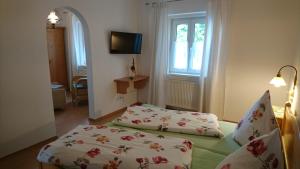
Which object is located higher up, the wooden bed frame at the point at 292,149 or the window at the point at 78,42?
the window at the point at 78,42

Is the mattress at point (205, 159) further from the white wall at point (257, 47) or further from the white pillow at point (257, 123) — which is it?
the white wall at point (257, 47)

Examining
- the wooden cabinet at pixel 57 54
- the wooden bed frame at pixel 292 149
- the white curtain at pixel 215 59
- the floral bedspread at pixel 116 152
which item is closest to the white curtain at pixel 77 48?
the wooden cabinet at pixel 57 54

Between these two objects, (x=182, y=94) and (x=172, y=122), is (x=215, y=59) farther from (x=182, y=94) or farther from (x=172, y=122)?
(x=172, y=122)

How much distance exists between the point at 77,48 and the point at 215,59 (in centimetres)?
402

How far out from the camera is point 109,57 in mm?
3771

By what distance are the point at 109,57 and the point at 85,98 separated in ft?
4.97

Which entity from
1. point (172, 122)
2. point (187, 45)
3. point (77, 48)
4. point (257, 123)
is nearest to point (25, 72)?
point (172, 122)

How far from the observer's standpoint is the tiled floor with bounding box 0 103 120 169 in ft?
7.52

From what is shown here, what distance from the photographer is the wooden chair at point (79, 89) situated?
14.9 feet

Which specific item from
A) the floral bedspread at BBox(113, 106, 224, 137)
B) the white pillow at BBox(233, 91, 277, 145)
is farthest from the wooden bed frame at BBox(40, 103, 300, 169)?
the floral bedspread at BBox(113, 106, 224, 137)

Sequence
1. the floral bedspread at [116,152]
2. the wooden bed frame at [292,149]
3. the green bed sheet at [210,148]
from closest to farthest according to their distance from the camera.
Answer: the wooden bed frame at [292,149], the floral bedspread at [116,152], the green bed sheet at [210,148]

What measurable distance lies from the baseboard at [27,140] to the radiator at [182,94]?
7.62ft

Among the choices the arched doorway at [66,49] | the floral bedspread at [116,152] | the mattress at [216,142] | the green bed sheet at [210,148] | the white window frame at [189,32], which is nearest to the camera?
the floral bedspread at [116,152]

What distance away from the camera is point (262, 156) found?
94cm
